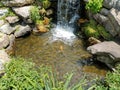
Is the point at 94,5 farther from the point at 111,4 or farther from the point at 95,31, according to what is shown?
the point at 95,31

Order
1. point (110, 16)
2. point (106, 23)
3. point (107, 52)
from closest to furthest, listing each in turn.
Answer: point (107, 52), point (110, 16), point (106, 23)

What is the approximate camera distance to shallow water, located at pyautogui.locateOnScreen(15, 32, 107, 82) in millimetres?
14723

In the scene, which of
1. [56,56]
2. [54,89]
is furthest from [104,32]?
[54,89]

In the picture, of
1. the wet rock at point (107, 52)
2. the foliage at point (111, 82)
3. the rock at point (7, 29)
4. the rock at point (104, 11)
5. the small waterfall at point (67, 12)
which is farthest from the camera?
the small waterfall at point (67, 12)

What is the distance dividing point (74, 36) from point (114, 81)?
302 inches

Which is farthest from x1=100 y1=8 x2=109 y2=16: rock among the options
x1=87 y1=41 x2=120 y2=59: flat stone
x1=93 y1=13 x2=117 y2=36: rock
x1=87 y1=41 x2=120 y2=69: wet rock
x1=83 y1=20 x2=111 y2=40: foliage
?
x1=87 y1=41 x2=120 y2=69: wet rock

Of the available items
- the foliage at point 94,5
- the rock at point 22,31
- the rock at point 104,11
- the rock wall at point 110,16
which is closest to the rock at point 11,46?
the rock at point 22,31

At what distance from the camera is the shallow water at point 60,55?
48.3 ft

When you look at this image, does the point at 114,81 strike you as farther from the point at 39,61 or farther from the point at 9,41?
the point at 9,41

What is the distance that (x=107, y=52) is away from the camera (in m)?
14.6

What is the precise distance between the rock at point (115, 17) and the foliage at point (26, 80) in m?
5.62

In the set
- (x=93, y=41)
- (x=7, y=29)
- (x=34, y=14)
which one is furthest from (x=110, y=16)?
(x=7, y=29)

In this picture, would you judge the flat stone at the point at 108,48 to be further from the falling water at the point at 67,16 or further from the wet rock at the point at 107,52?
the falling water at the point at 67,16

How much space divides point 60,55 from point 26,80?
540 cm
